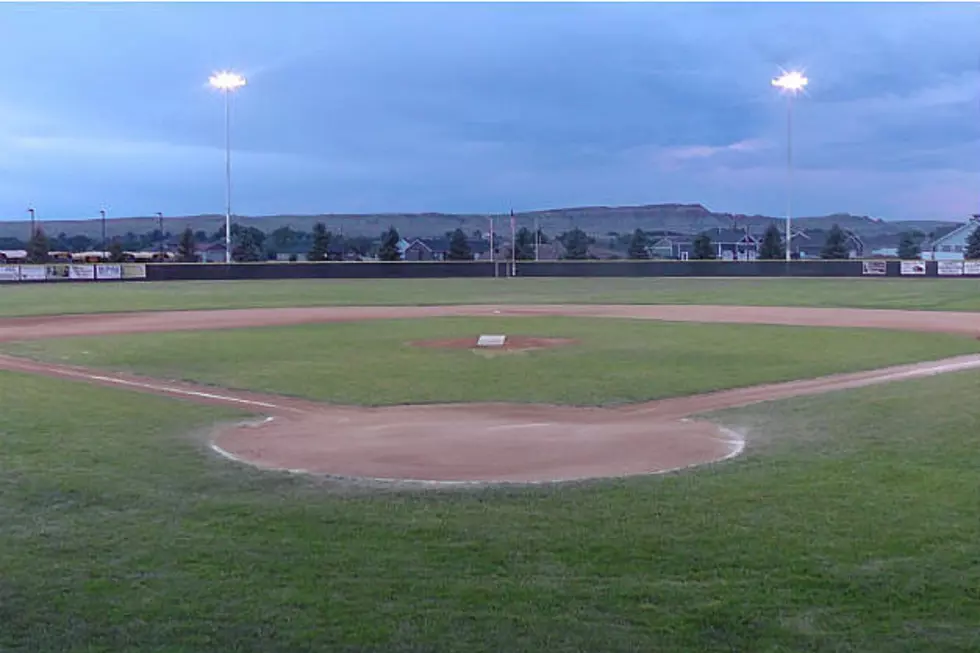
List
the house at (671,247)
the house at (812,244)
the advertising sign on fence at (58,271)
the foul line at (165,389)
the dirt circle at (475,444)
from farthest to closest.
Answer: the house at (671,247) → the house at (812,244) → the advertising sign on fence at (58,271) → the foul line at (165,389) → the dirt circle at (475,444)

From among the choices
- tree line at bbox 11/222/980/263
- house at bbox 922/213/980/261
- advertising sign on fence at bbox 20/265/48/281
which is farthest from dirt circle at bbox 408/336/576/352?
house at bbox 922/213/980/261

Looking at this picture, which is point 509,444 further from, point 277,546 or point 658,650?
point 658,650

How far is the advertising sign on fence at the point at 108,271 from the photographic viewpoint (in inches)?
2156

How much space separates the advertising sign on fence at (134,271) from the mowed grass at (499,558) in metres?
47.6

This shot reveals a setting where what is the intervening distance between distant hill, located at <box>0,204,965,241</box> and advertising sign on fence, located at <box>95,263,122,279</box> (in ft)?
334

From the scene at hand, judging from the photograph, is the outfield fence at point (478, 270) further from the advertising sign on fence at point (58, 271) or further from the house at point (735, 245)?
the house at point (735, 245)

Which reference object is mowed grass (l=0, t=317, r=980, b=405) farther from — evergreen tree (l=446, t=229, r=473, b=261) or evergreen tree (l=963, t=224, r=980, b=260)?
evergreen tree (l=963, t=224, r=980, b=260)

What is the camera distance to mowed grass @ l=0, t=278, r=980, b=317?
113 ft

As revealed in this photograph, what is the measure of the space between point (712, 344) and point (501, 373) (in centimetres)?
610

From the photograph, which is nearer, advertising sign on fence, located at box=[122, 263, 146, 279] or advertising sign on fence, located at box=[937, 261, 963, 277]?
advertising sign on fence, located at box=[122, 263, 146, 279]

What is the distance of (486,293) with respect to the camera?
41.6 metres

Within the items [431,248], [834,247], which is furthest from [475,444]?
[431,248]

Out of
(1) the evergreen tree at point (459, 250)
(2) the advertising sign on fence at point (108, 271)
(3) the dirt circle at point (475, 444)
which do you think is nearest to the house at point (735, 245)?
(1) the evergreen tree at point (459, 250)

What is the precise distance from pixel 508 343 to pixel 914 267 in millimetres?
42344
